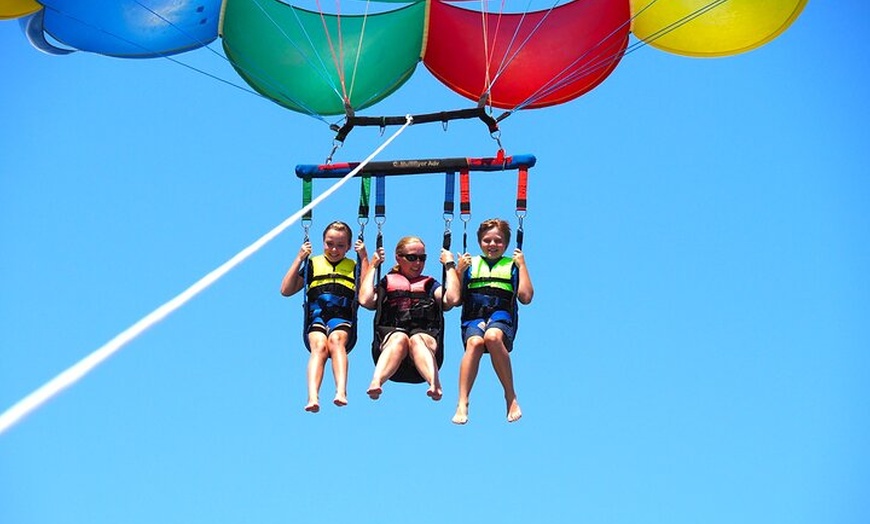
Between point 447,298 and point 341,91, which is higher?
point 341,91

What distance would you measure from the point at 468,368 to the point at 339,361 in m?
0.65

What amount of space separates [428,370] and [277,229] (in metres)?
2.33

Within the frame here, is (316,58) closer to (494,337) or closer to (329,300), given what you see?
(329,300)

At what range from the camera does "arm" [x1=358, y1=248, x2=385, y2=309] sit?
6410 millimetres

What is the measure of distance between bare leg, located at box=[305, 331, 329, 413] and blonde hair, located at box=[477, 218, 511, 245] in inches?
40.0

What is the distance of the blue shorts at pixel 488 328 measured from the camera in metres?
6.31

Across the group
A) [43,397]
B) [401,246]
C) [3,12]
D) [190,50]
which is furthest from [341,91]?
[43,397]

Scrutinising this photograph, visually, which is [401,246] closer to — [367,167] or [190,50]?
[367,167]

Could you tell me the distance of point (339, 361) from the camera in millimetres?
6273

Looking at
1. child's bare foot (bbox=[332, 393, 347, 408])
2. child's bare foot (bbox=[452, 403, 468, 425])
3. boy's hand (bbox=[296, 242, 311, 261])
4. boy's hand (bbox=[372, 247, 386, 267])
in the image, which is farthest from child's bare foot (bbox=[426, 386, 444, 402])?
boy's hand (bbox=[296, 242, 311, 261])

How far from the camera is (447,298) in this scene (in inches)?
253

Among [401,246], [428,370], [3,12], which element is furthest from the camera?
[3,12]

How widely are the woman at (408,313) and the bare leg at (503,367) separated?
276 mm

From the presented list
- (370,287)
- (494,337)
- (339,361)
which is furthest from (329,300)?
(494,337)
